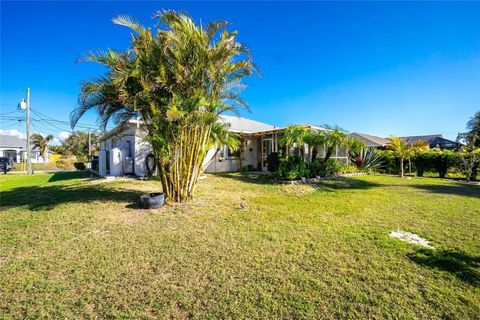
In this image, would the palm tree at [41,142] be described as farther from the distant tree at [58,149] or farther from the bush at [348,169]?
the bush at [348,169]

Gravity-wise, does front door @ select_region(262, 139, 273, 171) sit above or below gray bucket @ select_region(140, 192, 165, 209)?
above

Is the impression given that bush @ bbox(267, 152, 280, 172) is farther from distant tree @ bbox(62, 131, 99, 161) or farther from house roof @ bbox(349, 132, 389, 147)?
distant tree @ bbox(62, 131, 99, 161)

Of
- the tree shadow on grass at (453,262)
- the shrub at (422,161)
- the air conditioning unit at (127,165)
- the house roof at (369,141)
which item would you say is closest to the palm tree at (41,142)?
the air conditioning unit at (127,165)

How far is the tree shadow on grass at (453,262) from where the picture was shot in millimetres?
3086

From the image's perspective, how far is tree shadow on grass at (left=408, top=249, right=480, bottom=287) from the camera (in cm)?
309

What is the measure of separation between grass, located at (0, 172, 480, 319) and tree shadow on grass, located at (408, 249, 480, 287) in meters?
0.02

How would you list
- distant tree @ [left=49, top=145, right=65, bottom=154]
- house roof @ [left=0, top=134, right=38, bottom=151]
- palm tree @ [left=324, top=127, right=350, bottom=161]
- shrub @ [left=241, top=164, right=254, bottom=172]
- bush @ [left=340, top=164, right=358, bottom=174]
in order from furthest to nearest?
1. distant tree @ [left=49, top=145, right=65, bottom=154]
2. house roof @ [left=0, top=134, right=38, bottom=151]
3. shrub @ [left=241, top=164, right=254, bottom=172]
4. bush @ [left=340, top=164, right=358, bottom=174]
5. palm tree @ [left=324, top=127, right=350, bottom=161]

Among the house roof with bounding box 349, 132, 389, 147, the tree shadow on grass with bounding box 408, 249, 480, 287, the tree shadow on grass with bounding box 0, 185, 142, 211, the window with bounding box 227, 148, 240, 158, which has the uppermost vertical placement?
the house roof with bounding box 349, 132, 389, 147

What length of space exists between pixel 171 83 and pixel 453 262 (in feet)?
23.5

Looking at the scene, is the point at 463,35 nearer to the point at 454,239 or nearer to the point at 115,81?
the point at 454,239

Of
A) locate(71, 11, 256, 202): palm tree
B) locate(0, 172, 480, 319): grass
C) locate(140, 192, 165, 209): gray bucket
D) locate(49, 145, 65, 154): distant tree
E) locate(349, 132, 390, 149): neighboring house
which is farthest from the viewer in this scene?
locate(49, 145, 65, 154): distant tree

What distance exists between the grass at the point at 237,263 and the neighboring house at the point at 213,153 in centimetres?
682

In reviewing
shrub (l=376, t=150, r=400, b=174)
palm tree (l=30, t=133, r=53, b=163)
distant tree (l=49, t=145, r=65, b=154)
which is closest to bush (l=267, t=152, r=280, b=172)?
shrub (l=376, t=150, r=400, b=174)

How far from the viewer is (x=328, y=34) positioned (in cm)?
1281
